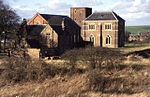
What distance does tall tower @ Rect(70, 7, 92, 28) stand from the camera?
209 feet

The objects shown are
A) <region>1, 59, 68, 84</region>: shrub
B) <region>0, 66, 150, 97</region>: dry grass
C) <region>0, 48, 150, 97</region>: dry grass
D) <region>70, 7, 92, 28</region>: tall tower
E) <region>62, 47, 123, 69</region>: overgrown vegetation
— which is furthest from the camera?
<region>70, 7, 92, 28</region>: tall tower

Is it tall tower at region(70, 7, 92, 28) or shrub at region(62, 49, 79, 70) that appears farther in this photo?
tall tower at region(70, 7, 92, 28)

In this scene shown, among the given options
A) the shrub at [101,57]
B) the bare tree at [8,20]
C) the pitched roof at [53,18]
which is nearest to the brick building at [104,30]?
the pitched roof at [53,18]

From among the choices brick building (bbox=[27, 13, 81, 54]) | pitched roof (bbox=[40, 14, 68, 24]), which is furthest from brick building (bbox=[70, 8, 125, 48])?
brick building (bbox=[27, 13, 81, 54])

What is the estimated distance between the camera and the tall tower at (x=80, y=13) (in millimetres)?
63819

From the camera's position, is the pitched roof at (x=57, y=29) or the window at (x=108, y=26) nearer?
the pitched roof at (x=57, y=29)

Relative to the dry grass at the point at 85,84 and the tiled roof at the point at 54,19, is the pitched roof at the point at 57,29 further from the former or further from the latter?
the dry grass at the point at 85,84

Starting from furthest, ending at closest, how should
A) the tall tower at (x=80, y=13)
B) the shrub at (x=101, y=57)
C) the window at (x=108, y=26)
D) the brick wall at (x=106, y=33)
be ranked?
the tall tower at (x=80, y=13), the window at (x=108, y=26), the brick wall at (x=106, y=33), the shrub at (x=101, y=57)

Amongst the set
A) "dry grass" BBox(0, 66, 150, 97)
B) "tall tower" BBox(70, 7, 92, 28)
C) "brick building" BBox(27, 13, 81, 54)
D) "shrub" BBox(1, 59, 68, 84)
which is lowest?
"dry grass" BBox(0, 66, 150, 97)

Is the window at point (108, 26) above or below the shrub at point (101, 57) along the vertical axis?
above

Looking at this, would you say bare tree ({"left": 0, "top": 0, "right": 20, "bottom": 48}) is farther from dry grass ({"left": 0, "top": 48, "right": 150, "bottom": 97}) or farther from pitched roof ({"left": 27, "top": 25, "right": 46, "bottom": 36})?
dry grass ({"left": 0, "top": 48, "right": 150, "bottom": 97})

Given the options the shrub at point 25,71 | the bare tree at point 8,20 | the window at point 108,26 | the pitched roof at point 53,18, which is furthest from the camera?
the pitched roof at point 53,18

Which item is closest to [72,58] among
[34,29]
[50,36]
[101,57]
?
[101,57]

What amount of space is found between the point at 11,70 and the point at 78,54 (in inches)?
267
